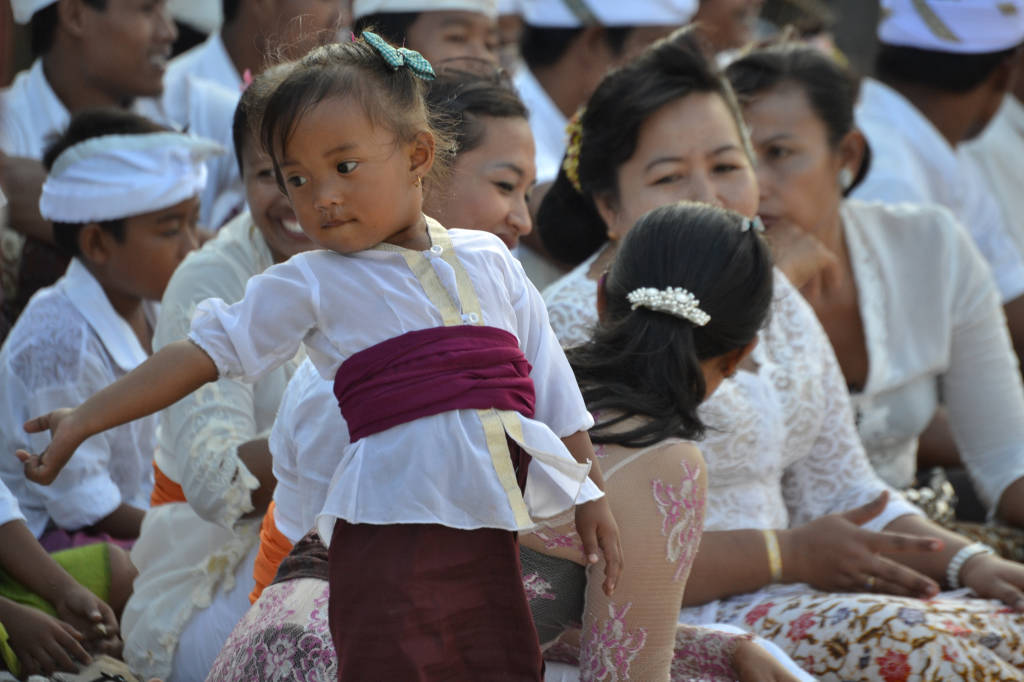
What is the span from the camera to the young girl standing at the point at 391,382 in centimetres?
192

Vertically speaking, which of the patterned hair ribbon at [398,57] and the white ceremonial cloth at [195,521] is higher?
the patterned hair ribbon at [398,57]

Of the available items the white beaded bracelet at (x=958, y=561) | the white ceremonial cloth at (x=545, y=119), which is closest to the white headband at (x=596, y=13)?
the white ceremonial cloth at (x=545, y=119)

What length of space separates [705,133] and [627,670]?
1.57 m

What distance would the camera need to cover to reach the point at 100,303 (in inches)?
139

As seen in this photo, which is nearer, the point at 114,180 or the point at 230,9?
the point at 114,180

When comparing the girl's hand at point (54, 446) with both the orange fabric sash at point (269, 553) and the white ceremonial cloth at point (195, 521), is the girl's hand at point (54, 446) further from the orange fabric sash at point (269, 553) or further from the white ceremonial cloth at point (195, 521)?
the white ceremonial cloth at point (195, 521)

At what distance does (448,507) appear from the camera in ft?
6.35

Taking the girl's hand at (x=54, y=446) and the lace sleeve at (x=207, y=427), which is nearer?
the girl's hand at (x=54, y=446)

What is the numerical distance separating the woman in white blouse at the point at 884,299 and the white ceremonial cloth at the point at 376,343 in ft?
7.26

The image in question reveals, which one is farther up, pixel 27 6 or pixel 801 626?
pixel 27 6

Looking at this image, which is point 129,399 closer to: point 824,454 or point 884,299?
point 824,454

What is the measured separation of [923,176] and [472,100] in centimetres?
293

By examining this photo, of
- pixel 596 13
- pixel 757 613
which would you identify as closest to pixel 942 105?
pixel 596 13

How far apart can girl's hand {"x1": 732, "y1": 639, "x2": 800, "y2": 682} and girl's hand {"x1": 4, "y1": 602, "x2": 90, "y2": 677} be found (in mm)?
1369
